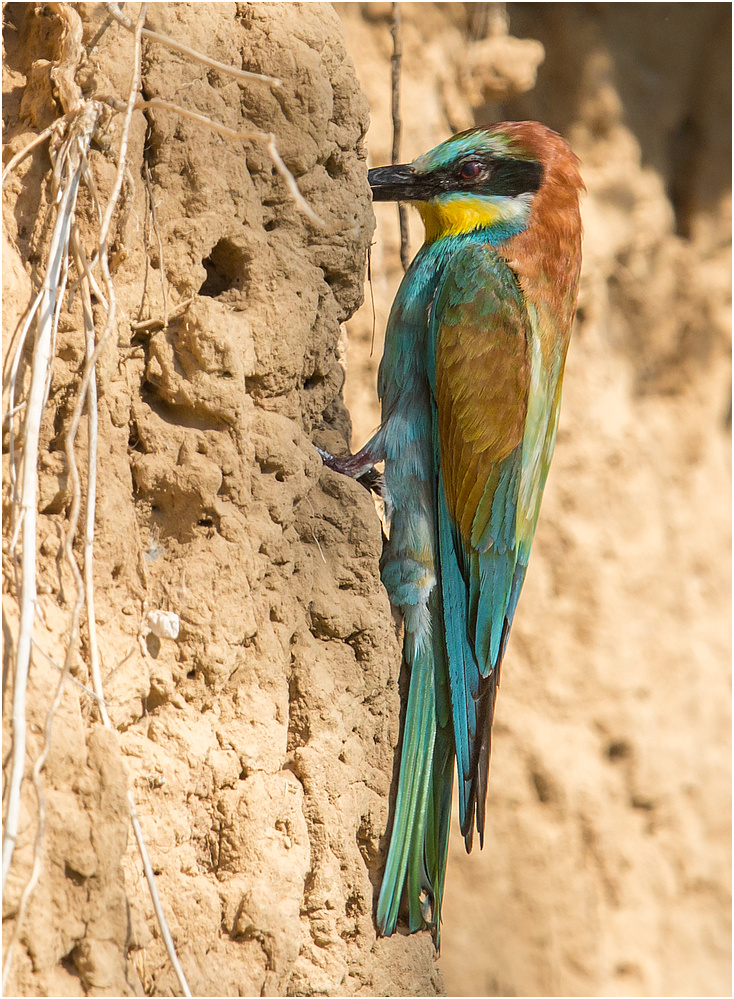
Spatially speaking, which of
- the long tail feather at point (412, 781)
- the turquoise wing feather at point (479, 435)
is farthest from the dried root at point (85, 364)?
the turquoise wing feather at point (479, 435)

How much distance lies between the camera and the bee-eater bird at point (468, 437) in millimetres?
2043

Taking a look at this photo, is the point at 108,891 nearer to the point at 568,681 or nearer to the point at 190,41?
the point at 190,41

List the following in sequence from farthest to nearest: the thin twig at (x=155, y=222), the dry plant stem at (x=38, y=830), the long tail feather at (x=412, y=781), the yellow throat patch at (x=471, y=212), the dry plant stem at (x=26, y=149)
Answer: the yellow throat patch at (x=471, y=212)
the long tail feather at (x=412, y=781)
the thin twig at (x=155, y=222)
the dry plant stem at (x=26, y=149)
the dry plant stem at (x=38, y=830)

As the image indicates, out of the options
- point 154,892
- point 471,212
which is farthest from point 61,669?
point 471,212

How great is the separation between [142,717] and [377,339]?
7.92 ft

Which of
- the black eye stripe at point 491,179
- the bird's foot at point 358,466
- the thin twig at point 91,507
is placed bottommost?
the thin twig at point 91,507

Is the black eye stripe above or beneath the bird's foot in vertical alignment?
above

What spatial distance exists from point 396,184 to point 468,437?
0.71 m

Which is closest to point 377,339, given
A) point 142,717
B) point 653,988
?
point 142,717

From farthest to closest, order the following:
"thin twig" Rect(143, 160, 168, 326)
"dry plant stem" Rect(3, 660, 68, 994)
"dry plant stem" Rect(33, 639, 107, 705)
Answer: "thin twig" Rect(143, 160, 168, 326)
"dry plant stem" Rect(33, 639, 107, 705)
"dry plant stem" Rect(3, 660, 68, 994)

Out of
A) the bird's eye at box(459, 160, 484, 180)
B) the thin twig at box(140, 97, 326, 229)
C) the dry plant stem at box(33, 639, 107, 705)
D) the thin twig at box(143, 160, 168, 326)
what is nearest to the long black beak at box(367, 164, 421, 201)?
the bird's eye at box(459, 160, 484, 180)

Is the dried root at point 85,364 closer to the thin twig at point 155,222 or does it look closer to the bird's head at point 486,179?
the thin twig at point 155,222

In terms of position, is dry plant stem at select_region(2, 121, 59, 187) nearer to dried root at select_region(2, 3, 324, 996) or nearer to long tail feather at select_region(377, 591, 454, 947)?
dried root at select_region(2, 3, 324, 996)

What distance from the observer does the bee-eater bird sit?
2.04m
